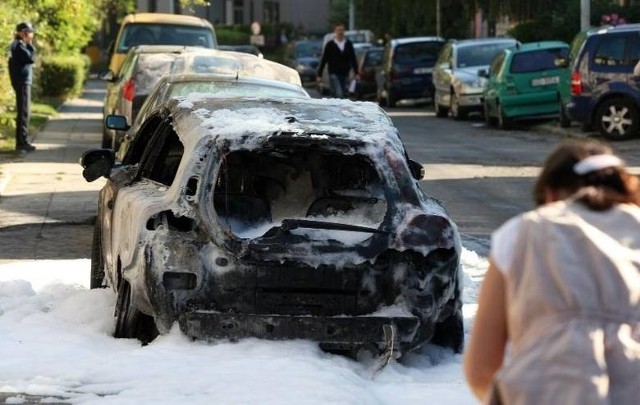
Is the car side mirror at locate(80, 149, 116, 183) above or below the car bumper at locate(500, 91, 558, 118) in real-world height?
above

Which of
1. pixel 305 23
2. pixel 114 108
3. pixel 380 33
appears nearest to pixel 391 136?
pixel 114 108

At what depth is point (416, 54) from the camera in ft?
133

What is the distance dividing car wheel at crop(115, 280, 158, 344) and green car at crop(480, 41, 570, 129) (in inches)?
841

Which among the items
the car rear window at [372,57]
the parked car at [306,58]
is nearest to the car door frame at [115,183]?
the car rear window at [372,57]

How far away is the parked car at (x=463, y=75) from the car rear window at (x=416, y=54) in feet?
14.2

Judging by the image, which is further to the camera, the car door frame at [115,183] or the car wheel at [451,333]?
the car door frame at [115,183]

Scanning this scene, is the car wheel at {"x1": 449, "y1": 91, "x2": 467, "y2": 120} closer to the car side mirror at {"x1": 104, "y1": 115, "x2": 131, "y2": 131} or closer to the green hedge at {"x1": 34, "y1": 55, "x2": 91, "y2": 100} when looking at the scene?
the green hedge at {"x1": 34, "y1": 55, "x2": 91, "y2": 100}

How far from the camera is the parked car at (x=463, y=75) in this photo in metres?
33.2

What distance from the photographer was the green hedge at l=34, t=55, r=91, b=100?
132 ft

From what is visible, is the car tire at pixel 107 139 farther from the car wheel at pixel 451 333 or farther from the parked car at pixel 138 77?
the car wheel at pixel 451 333

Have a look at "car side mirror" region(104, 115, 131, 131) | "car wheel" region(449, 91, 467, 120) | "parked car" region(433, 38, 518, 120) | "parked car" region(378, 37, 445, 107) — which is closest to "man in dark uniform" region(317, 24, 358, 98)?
"parked car" region(433, 38, 518, 120)

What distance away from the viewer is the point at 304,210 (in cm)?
899

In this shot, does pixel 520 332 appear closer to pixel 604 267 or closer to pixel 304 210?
pixel 604 267

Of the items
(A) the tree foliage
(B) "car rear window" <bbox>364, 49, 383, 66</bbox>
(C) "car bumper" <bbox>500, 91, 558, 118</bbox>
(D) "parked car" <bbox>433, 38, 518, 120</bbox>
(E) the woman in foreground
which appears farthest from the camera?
(B) "car rear window" <bbox>364, 49, 383, 66</bbox>
